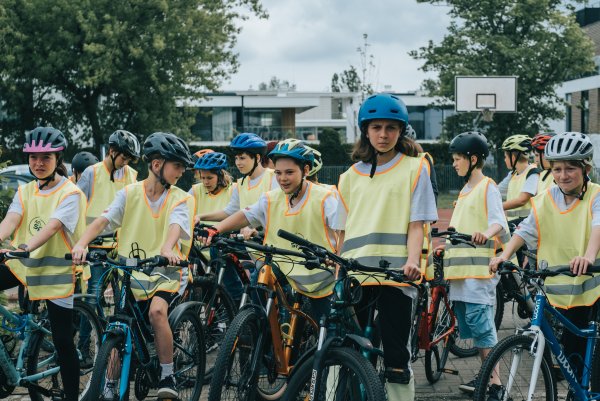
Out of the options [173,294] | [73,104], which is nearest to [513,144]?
[173,294]

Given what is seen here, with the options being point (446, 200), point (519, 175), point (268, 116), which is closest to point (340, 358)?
point (519, 175)

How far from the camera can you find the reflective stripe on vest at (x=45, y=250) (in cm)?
614

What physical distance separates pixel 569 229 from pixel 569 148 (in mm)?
515

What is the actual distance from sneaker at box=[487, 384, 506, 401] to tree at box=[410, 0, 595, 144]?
120 ft

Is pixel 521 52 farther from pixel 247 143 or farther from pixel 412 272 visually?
pixel 412 272

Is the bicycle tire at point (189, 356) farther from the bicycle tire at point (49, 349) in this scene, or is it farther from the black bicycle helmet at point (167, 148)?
the black bicycle helmet at point (167, 148)

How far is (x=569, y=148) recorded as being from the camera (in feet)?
18.5

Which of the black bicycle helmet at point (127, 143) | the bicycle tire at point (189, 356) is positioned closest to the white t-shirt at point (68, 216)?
the bicycle tire at point (189, 356)

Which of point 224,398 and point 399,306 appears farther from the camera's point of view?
point 224,398

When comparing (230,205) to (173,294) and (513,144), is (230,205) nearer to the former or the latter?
(173,294)

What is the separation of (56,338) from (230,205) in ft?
8.56

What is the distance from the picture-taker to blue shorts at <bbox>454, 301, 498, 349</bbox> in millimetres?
6766

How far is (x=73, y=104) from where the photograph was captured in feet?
117

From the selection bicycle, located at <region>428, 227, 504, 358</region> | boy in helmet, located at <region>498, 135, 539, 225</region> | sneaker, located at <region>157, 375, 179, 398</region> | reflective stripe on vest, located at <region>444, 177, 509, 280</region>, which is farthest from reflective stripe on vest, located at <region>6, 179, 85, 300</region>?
boy in helmet, located at <region>498, 135, 539, 225</region>
